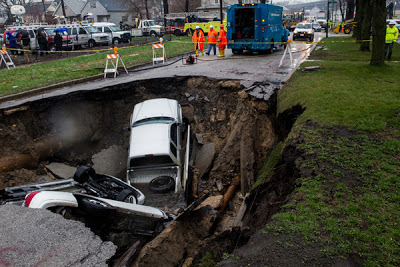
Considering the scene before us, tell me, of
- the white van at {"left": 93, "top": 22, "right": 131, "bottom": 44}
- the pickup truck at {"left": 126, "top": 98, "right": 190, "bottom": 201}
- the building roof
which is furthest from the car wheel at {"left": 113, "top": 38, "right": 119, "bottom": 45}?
the building roof

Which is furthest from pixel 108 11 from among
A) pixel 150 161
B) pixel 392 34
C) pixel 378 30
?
pixel 150 161

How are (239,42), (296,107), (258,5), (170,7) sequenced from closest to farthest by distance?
1. (296,107)
2. (258,5)
3. (239,42)
4. (170,7)

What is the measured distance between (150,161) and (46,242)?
4909 millimetres

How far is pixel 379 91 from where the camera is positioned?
30.7 ft

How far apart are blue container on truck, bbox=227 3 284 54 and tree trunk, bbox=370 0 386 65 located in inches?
274

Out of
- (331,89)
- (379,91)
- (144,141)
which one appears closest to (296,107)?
(331,89)

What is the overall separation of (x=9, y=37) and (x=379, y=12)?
24.2m

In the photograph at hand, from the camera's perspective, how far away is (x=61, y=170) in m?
10.4

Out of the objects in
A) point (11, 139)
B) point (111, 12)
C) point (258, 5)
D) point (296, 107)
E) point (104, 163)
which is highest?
point (111, 12)

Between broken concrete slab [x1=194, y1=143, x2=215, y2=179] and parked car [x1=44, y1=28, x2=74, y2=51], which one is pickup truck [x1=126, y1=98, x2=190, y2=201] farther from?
parked car [x1=44, y1=28, x2=74, y2=51]

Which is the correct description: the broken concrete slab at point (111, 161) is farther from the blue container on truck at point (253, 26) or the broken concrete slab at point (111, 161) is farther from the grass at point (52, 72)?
the blue container on truck at point (253, 26)

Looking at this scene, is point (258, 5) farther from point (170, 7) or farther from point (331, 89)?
point (170, 7)

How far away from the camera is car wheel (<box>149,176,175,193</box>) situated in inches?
335

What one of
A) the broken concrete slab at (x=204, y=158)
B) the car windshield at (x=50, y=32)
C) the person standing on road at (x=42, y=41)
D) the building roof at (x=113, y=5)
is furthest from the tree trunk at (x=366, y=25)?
the building roof at (x=113, y=5)
